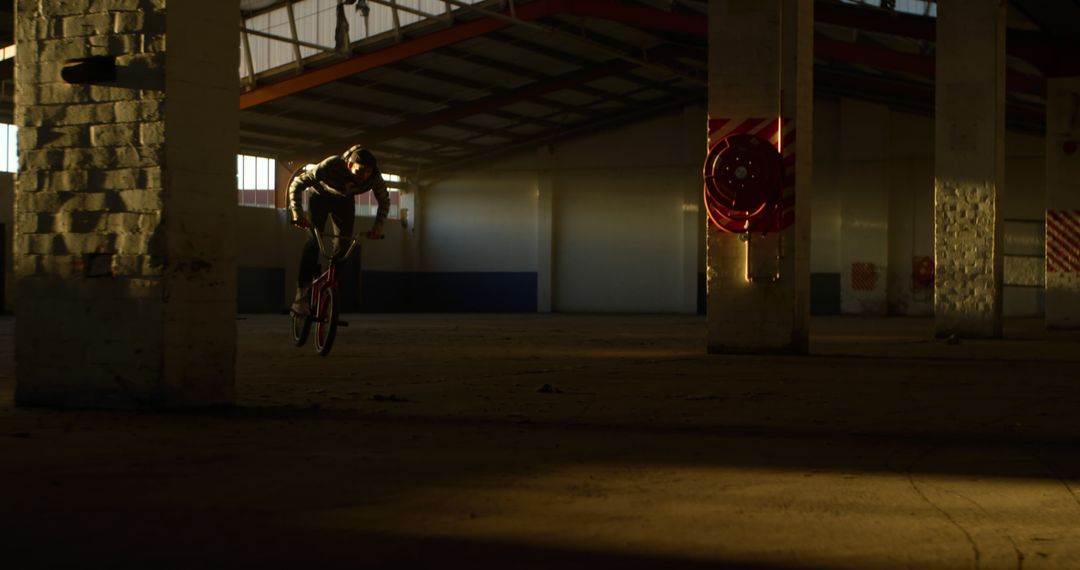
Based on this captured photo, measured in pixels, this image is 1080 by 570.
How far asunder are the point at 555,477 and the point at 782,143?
9281 millimetres

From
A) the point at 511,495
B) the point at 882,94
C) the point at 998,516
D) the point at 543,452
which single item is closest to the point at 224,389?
the point at 543,452

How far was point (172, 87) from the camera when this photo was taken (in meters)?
6.76

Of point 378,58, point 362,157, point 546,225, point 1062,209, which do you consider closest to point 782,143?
point 362,157

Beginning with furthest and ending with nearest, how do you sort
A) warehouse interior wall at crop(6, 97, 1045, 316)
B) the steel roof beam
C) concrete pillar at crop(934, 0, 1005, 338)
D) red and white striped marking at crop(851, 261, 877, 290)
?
red and white striped marking at crop(851, 261, 877, 290), warehouse interior wall at crop(6, 97, 1045, 316), the steel roof beam, concrete pillar at crop(934, 0, 1005, 338)

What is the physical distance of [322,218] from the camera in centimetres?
1149

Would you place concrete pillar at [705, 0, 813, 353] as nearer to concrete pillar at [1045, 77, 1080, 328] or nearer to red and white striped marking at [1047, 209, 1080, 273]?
concrete pillar at [1045, 77, 1080, 328]

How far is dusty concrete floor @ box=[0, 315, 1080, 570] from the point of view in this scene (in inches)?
130

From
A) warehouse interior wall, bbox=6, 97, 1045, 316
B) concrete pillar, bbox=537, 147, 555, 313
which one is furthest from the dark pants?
concrete pillar, bbox=537, 147, 555, 313

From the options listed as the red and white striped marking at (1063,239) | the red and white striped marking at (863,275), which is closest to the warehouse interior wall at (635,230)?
the red and white striped marking at (863,275)

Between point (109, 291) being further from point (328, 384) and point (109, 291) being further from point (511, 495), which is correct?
point (511, 495)

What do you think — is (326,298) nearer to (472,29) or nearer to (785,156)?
(785,156)

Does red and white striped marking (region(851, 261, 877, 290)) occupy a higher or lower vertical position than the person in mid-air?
lower

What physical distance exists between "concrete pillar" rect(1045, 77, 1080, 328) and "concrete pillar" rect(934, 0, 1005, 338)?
559 cm

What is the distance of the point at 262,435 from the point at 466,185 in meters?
34.0
